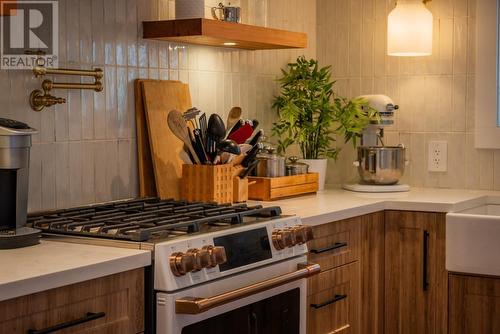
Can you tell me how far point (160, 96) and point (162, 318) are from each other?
1.11m

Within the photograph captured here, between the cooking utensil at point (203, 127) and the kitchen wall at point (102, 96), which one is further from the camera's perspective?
the cooking utensil at point (203, 127)

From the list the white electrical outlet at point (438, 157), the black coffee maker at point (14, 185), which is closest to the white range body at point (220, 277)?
the black coffee maker at point (14, 185)

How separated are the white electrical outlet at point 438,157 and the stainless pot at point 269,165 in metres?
0.82

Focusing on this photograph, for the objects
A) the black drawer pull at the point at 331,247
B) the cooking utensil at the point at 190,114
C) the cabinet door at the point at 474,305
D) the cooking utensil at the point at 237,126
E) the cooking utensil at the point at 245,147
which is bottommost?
the cabinet door at the point at 474,305

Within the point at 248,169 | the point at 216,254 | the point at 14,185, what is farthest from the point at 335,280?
the point at 14,185

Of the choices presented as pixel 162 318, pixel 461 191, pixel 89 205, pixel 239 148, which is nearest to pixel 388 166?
pixel 461 191

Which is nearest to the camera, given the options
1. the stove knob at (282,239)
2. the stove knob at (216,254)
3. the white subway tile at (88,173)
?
the stove knob at (216,254)

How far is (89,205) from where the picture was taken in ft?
8.95

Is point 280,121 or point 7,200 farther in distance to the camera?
point 280,121

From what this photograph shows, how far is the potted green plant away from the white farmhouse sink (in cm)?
67

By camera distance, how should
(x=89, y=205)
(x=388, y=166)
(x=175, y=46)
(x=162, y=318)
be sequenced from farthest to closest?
(x=388, y=166) → (x=175, y=46) → (x=89, y=205) → (x=162, y=318)

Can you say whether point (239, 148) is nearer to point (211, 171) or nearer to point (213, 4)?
point (211, 171)

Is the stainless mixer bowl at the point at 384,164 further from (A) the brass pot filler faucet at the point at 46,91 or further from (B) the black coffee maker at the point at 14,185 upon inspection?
(B) the black coffee maker at the point at 14,185

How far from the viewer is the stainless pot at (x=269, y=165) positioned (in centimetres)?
328
